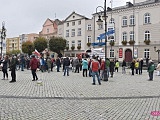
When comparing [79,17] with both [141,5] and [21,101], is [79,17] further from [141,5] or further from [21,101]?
[21,101]

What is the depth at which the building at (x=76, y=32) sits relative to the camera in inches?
2302

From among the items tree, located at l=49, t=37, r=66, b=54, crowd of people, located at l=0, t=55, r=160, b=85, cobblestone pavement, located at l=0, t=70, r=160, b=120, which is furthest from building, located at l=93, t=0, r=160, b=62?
cobblestone pavement, located at l=0, t=70, r=160, b=120

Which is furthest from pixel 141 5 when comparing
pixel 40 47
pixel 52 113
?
pixel 52 113

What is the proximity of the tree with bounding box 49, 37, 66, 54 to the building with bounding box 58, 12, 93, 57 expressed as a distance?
100 inches

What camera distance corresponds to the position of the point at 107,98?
399 inches

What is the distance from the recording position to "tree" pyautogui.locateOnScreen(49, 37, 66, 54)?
59.0 meters

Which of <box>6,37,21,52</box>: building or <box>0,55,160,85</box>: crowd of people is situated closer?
<box>0,55,160,85</box>: crowd of people

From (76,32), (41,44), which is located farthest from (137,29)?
(41,44)

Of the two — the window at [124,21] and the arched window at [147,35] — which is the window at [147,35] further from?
the window at [124,21]

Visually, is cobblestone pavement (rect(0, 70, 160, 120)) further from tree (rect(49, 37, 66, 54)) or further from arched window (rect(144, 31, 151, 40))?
tree (rect(49, 37, 66, 54))

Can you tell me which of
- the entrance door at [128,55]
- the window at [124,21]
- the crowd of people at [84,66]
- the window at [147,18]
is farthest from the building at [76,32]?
the crowd of people at [84,66]

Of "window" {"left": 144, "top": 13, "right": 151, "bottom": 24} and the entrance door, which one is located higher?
"window" {"left": 144, "top": 13, "right": 151, "bottom": 24}

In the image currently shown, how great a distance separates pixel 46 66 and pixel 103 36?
35.5 feet

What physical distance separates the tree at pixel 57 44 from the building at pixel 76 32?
254cm
